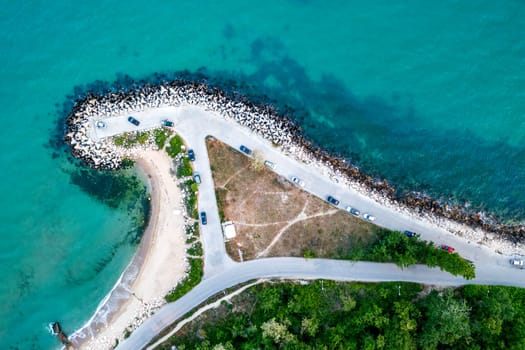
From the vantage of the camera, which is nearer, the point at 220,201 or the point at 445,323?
the point at 445,323

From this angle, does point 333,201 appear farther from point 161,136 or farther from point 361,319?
point 161,136

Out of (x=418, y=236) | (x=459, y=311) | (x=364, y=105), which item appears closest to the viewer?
(x=459, y=311)

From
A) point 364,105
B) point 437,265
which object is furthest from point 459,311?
point 364,105

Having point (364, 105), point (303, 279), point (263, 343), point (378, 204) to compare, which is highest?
point (364, 105)

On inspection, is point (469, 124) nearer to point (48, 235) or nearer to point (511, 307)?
point (511, 307)

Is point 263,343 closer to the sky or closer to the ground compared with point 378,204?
closer to the ground

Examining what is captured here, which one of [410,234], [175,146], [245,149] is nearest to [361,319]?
[410,234]
